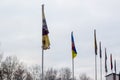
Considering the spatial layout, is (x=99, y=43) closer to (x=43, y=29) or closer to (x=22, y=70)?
(x=43, y=29)

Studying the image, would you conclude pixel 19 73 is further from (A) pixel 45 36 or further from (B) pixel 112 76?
(A) pixel 45 36

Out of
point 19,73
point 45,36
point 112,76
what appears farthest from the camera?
point 19,73

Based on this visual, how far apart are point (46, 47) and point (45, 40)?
0.92m

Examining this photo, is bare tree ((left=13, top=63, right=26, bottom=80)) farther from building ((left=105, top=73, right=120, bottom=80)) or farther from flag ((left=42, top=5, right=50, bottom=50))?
flag ((left=42, top=5, right=50, bottom=50))

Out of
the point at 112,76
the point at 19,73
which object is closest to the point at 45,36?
the point at 112,76

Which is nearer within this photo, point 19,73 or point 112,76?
point 112,76

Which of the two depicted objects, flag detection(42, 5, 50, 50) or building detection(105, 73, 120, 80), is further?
building detection(105, 73, 120, 80)

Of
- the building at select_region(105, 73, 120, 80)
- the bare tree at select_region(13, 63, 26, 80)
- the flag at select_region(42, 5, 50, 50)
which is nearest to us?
the flag at select_region(42, 5, 50, 50)

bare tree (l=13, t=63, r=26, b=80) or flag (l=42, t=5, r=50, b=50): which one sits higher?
flag (l=42, t=5, r=50, b=50)

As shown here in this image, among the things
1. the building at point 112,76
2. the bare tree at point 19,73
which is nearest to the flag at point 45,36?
the building at point 112,76

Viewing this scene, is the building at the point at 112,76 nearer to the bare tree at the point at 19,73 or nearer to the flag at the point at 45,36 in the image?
the flag at the point at 45,36

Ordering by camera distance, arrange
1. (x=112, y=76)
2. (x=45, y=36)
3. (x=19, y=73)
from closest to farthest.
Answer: (x=45, y=36) → (x=112, y=76) → (x=19, y=73)

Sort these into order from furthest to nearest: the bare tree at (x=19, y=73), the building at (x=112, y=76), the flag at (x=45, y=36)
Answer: the bare tree at (x=19, y=73), the building at (x=112, y=76), the flag at (x=45, y=36)

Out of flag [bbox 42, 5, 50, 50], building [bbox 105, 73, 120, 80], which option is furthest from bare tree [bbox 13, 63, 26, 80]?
flag [bbox 42, 5, 50, 50]
